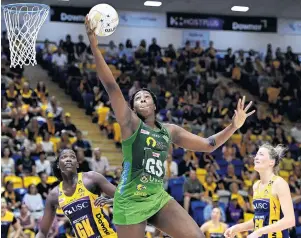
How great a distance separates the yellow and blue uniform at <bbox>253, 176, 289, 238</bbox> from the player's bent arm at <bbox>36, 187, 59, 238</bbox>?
2229 mm

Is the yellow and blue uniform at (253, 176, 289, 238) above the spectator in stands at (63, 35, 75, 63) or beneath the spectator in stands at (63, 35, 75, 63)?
beneath

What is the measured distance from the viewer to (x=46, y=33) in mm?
25234

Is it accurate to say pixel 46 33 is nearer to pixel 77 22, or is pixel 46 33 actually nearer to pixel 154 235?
pixel 77 22

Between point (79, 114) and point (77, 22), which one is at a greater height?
point (77, 22)

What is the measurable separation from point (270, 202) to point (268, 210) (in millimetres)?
82

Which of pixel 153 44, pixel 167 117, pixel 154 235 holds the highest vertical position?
pixel 153 44

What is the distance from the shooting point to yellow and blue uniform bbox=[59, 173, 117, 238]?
7.62 meters

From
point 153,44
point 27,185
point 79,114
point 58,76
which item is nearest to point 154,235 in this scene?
point 27,185

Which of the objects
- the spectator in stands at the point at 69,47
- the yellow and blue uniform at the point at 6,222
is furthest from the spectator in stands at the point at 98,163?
the spectator in stands at the point at 69,47

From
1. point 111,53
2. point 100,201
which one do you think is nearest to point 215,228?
point 100,201

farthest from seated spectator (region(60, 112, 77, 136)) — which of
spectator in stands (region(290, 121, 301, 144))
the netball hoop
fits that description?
the netball hoop

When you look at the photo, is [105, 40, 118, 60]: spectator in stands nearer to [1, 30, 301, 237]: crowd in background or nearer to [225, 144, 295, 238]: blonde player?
[1, 30, 301, 237]: crowd in background

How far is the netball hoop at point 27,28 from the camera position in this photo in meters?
8.30

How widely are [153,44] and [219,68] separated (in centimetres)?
255
